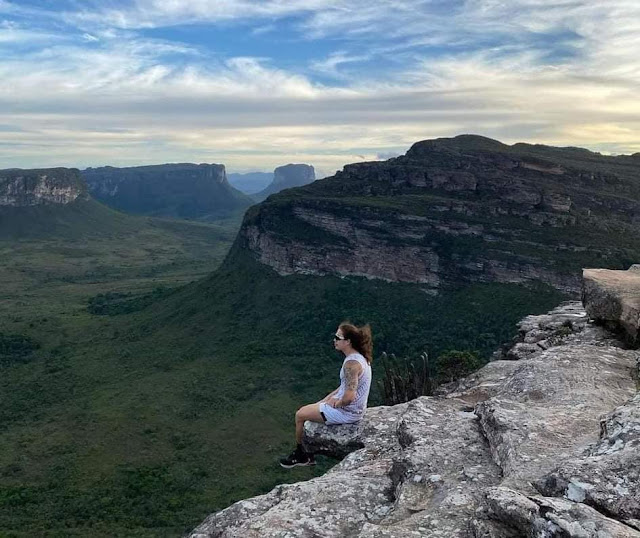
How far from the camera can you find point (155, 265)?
152m

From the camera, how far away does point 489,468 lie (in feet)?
28.0

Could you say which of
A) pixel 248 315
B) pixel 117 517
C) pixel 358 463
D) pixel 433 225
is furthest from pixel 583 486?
pixel 248 315

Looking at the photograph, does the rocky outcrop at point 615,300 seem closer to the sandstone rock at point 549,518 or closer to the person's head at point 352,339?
the person's head at point 352,339

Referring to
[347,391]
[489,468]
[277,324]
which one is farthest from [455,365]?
[277,324]

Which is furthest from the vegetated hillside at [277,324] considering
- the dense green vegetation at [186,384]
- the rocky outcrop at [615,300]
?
the rocky outcrop at [615,300]

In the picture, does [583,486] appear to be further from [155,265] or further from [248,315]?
[155,265]

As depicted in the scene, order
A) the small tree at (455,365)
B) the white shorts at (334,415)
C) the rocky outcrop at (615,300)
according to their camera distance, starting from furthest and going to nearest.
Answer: the small tree at (455,365) → the rocky outcrop at (615,300) → the white shorts at (334,415)

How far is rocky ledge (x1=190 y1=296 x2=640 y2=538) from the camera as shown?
6.42 metres

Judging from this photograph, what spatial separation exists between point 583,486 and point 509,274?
56.7 meters

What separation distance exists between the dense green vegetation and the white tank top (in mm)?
24769

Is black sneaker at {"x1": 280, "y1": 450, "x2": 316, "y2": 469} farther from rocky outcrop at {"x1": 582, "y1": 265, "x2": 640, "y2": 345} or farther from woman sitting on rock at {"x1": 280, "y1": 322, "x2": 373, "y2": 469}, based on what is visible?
rocky outcrop at {"x1": 582, "y1": 265, "x2": 640, "y2": 345}

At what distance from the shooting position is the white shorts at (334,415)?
1112cm

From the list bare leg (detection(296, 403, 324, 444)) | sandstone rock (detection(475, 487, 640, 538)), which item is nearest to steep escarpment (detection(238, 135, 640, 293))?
bare leg (detection(296, 403, 324, 444))

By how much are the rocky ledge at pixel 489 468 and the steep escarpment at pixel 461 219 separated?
A: 159 ft
